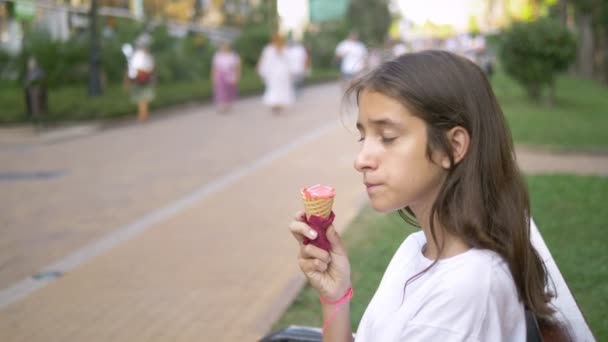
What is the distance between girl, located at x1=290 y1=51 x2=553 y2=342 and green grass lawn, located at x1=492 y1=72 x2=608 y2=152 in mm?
9770

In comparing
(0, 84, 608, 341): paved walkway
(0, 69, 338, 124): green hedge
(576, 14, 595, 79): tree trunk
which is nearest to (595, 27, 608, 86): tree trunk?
(576, 14, 595, 79): tree trunk

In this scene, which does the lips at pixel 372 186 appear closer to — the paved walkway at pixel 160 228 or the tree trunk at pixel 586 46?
the paved walkway at pixel 160 228

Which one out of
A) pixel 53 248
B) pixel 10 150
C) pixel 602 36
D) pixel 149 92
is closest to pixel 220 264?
pixel 53 248

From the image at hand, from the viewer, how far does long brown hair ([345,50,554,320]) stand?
1.72 metres

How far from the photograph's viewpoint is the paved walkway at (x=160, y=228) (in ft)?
14.9

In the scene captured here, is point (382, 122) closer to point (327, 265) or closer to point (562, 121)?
point (327, 265)

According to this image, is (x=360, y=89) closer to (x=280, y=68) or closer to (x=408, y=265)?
(x=408, y=265)

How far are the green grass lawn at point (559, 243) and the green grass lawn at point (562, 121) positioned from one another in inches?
131

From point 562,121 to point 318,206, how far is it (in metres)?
14.0

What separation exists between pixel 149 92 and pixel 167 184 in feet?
30.5

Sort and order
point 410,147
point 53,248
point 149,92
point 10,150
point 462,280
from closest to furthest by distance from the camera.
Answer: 1. point 462,280
2. point 410,147
3. point 53,248
4. point 10,150
5. point 149,92

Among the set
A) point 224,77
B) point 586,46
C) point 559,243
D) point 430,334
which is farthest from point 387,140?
point 586,46

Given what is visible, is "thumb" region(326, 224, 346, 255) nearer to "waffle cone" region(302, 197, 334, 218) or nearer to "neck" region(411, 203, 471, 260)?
"waffle cone" region(302, 197, 334, 218)

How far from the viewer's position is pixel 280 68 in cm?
2005
